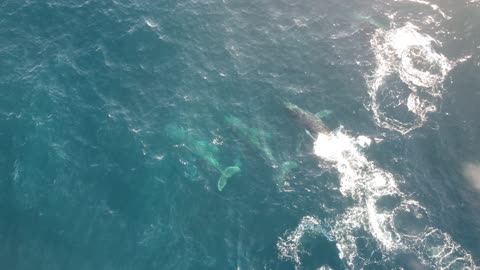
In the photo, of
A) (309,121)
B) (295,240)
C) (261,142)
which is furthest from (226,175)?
(309,121)

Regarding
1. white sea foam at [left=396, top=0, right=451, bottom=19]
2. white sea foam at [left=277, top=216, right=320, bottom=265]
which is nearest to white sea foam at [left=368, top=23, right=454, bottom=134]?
white sea foam at [left=396, top=0, right=451, bottom=19]

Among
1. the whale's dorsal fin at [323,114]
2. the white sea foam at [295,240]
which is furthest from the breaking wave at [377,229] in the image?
the whale's dorsal fin at [323,114]

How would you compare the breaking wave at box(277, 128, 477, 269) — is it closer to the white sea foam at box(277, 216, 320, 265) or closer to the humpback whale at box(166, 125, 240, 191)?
the white sea foam at box(277, 216, 320, 265)

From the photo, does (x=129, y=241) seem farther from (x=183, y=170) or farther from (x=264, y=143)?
(x=264, y=143)

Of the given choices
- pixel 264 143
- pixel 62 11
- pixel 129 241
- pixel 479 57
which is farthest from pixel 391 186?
pixel 62 11

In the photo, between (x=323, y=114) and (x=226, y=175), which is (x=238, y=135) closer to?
(x=226, y=175)
